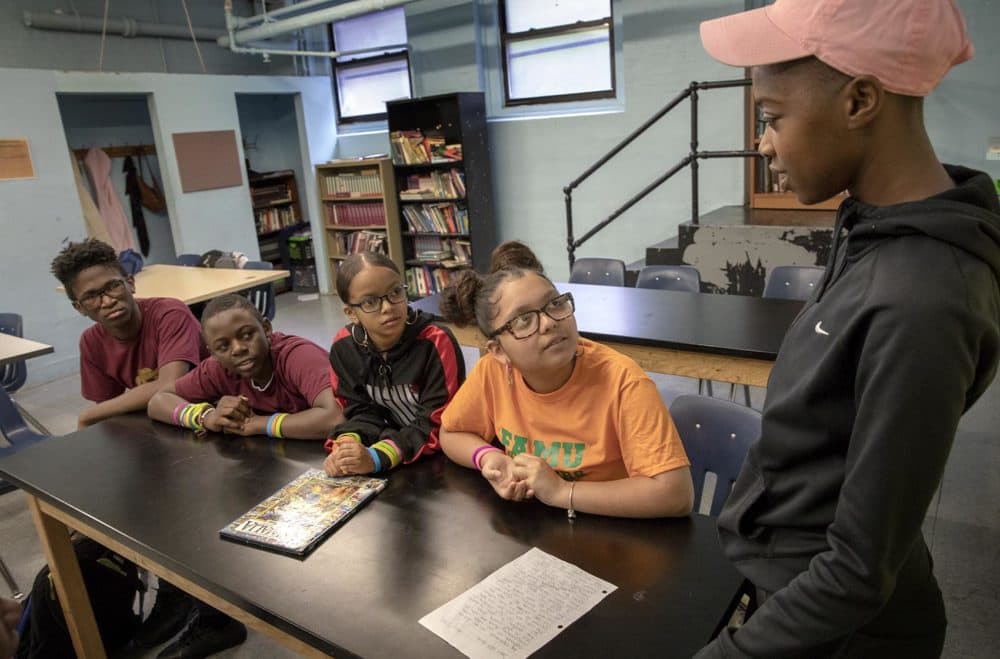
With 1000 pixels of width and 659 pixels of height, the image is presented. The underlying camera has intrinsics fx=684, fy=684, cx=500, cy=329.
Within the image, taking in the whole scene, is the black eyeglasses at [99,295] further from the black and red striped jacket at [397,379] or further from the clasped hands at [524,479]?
the clasped hands at [524,479]

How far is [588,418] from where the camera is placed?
1370 mm

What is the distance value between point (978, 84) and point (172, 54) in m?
6.82

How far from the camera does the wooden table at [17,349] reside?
121 inches

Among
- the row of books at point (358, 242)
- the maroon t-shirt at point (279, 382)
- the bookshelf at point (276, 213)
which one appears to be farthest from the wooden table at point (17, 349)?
the bookshelf at point (276, 213)

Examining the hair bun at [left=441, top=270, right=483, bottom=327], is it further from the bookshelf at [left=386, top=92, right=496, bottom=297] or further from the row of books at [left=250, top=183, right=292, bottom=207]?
the row of books at [left=250, top=183, right=292, bottom=207]

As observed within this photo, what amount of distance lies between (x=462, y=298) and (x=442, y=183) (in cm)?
480

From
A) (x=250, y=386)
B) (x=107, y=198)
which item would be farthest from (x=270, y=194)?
(x=250, y=386)

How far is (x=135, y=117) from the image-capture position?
6777 mm

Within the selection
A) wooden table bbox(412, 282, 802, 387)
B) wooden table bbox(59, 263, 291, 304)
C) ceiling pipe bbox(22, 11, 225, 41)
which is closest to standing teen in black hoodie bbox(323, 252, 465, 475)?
wooden table bbox(412, 282, 802, 387)

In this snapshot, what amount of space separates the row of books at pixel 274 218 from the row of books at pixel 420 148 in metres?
2.09

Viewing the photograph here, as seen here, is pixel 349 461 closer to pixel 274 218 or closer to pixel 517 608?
pixel 517 608

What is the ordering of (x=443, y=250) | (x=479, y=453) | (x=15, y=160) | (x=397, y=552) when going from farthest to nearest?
(x=443, y=250)
(x=15, y=160)
(x=479, y=453)
(x=397, y=552)

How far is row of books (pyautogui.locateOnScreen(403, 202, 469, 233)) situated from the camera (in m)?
6.33

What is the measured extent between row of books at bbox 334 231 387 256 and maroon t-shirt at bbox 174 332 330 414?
4.72m
